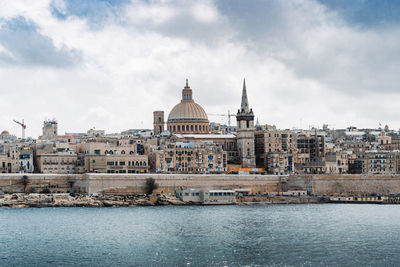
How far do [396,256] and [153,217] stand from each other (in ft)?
81.8

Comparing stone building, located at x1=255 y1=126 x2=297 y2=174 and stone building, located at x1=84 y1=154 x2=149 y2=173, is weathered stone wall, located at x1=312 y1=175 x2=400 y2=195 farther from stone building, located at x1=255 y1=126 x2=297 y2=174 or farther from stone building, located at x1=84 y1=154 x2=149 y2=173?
stone building, located at x1=84 y1=154 x2=149 y2=173

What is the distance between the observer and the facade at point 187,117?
104062mm

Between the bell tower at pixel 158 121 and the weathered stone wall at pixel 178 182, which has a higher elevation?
the bell tower at pixel 158 121

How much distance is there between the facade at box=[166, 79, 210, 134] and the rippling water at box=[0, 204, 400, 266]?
3651cm

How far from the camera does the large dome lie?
10469 cm

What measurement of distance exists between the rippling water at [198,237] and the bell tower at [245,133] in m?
28.4

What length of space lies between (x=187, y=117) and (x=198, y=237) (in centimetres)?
Result: 5701

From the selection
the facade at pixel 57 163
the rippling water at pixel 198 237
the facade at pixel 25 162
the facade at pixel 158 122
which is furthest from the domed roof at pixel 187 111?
the rippling water at pixel 198 237

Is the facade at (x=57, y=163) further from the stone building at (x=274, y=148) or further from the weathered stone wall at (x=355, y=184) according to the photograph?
the weathered stone wall at (x=355, y=184)

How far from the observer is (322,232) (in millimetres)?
51312

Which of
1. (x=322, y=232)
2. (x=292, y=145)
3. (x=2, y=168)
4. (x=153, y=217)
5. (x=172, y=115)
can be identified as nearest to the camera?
(x=322, y=232)

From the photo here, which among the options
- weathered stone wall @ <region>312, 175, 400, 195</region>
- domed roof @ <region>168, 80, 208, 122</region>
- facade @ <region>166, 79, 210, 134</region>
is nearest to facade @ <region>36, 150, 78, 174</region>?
facade @ <region>166, 79, 210, 134</region>

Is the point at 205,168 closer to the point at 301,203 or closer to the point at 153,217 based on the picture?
the point at 301,203

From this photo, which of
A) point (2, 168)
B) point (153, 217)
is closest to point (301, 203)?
point (153, 217)
